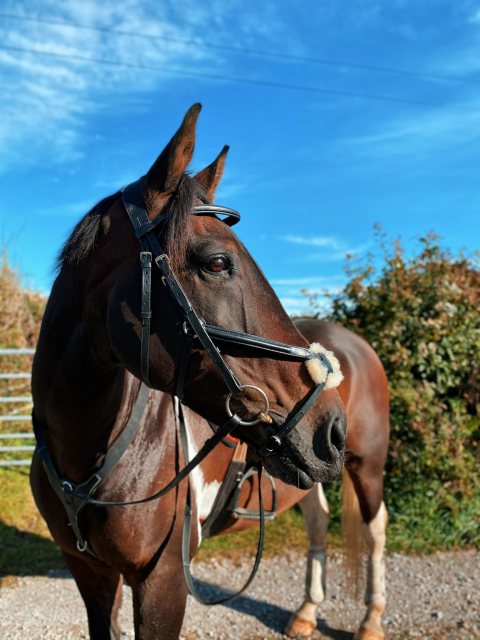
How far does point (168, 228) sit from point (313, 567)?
327cm

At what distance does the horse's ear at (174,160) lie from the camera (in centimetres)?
174

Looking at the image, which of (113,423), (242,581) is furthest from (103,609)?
(242,581)

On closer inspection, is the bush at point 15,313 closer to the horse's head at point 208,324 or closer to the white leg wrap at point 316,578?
the white leg wrap at point 316,578

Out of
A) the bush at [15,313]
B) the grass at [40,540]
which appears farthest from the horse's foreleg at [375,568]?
the bush at [15,313]

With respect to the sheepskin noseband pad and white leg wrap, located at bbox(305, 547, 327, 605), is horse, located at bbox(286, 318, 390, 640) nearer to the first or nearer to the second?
white leg wrap, located at bbox(305, 547, 327, 605)

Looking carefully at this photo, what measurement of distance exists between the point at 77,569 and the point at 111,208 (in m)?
1.66

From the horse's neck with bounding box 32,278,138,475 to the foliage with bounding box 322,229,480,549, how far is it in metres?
4.36

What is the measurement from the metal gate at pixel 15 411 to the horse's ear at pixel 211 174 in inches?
204

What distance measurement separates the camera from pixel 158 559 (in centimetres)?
226

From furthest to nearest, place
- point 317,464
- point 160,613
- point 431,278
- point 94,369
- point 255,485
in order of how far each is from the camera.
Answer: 1. point 431,278
2. point 255,485
3. point 160,613
4. point 94,369
5. point 317,464

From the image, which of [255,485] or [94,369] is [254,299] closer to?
[94,369]

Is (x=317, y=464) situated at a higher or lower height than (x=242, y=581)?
higher

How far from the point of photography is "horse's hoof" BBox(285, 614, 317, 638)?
3896 millimetres

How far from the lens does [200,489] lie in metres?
2.62
